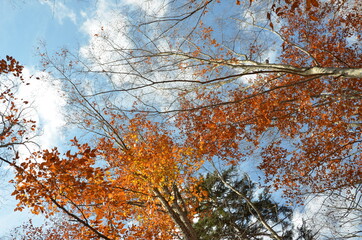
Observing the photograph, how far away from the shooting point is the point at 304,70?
4.43m

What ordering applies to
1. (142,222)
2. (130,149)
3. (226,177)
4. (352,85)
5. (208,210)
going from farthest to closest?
(226,177) < (208,210) < (142,222) < (130,149) < (352,85)

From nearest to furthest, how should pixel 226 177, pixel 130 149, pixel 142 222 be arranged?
pixel 130 149, pixel 142 222, pixel 226 177

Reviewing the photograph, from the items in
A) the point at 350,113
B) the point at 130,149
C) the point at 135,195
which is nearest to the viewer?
the point at 350,113

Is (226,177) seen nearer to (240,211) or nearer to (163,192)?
(240,211)

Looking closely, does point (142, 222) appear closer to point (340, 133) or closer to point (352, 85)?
point (340, 133)

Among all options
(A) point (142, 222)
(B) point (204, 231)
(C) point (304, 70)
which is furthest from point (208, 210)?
(C) point (304, 70)

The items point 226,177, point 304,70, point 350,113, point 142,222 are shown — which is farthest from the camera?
point 226,177

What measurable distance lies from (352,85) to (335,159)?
11.6ft

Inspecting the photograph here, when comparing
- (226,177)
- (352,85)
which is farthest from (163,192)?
(352,85)

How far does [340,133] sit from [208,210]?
7.68 m

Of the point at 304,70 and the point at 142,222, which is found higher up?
the point at 142,222

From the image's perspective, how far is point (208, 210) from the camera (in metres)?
12.8

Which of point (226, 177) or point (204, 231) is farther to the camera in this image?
point (226, 177)

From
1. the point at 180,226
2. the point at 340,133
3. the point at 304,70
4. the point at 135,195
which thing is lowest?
the point at 180,226
